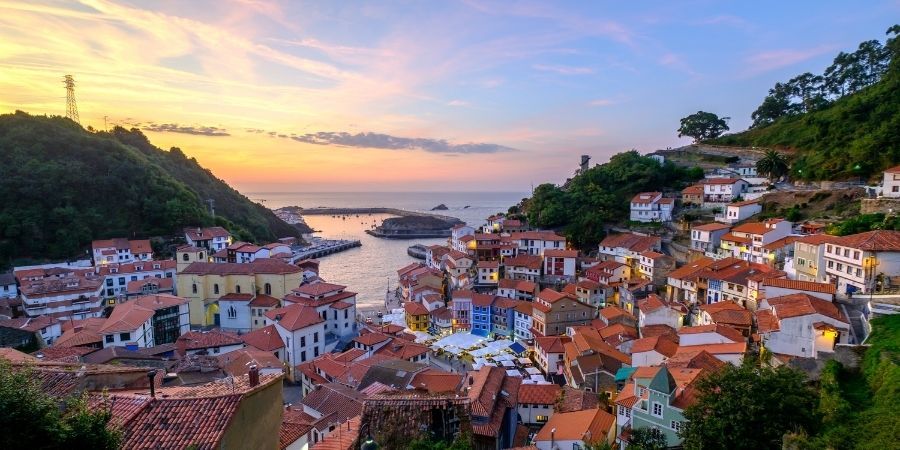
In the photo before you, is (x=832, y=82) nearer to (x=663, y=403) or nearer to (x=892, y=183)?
(x=892, y=183)

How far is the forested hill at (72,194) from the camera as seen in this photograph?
1665 inches

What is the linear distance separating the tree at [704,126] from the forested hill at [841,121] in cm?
428

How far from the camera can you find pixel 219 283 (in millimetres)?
33750

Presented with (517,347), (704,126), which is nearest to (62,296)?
(517,347)

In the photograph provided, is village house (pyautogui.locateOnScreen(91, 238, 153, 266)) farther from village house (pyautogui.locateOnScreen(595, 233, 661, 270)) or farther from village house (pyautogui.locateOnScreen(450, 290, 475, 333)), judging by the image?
village house (pyautogui.locateOnScreen(595, 233, 661, 270))

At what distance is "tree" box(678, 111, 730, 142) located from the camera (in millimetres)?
62844

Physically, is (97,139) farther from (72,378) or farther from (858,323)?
(858,323)

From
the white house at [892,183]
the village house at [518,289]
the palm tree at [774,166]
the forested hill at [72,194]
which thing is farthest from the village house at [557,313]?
the forested hill at [72,194]

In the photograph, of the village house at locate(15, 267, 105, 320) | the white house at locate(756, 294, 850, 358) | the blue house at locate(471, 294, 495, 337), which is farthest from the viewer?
the blue house at locate(471, 294, 495, 337)

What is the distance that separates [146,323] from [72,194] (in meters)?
36.2

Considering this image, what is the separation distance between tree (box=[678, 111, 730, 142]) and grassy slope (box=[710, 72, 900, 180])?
18019 mm

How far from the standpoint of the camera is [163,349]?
21375 millimetres

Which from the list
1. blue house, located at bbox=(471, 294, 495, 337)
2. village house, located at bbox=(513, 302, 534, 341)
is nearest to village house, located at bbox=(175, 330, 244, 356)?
blue house, located at bbox=(471, 294, 495, 337)

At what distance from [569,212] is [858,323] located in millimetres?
28980
